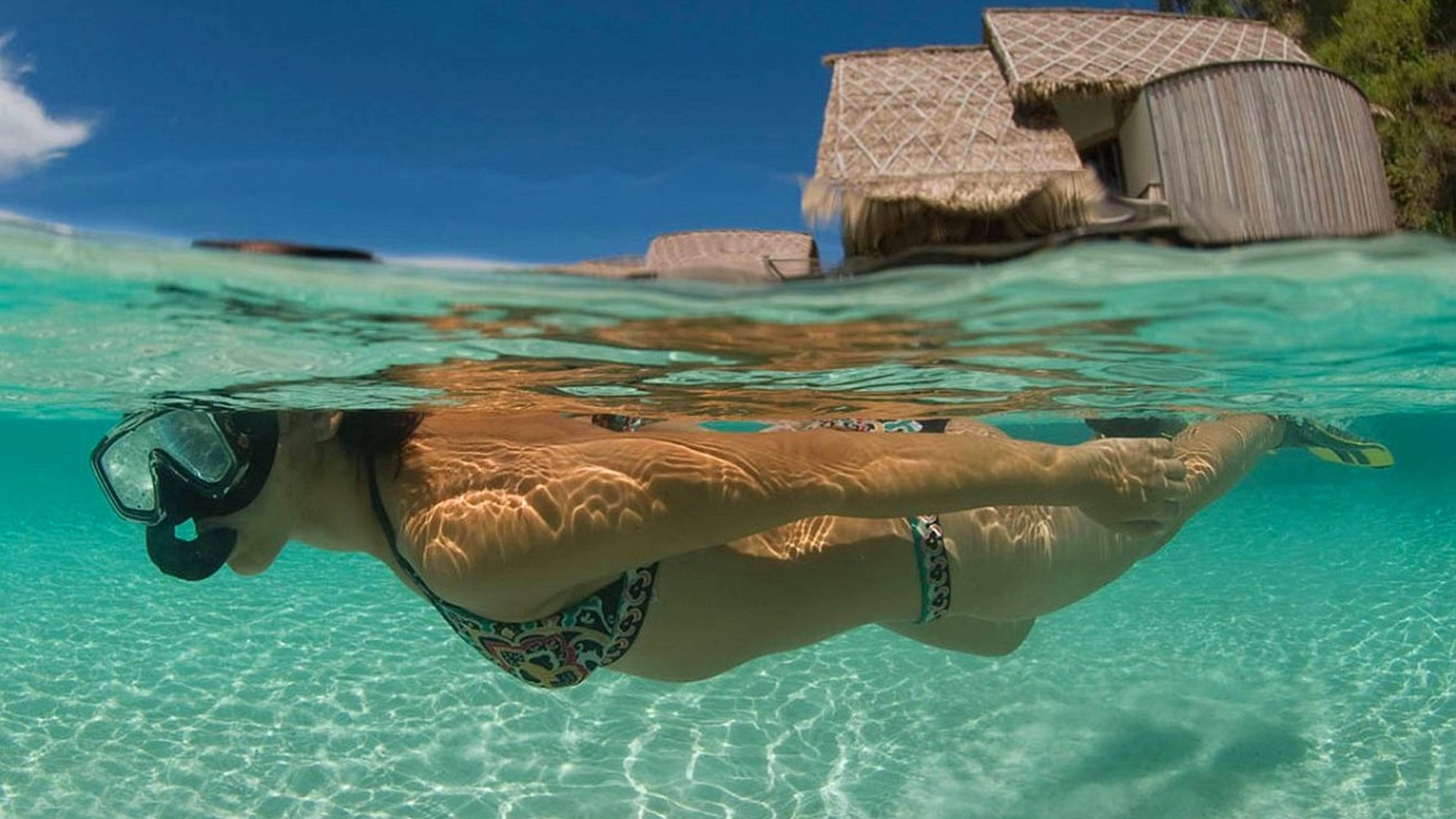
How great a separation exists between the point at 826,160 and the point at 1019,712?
5673mm

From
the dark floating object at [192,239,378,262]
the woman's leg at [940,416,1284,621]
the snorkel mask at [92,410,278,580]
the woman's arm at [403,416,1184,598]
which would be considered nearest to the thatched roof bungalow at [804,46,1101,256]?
the woman's leg at [940,416,1284,621]

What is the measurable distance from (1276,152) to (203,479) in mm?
9472

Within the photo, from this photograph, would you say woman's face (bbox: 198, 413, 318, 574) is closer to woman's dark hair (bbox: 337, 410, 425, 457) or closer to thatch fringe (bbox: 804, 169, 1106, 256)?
woman's dark hair (bbox: 337, 410, 425, 457)

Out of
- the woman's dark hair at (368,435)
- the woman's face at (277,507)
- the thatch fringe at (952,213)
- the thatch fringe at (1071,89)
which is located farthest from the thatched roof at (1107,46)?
the woman's face at (277,507)

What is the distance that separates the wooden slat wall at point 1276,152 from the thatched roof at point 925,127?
1242 millimetres

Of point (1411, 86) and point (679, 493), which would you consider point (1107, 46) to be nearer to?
point (1411, 86)

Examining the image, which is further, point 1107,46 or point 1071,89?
point 1107,46

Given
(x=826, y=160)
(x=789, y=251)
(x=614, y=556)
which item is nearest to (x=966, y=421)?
(x=614, y=556)

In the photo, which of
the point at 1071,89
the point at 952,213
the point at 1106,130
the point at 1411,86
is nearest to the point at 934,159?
the point at 1071,89

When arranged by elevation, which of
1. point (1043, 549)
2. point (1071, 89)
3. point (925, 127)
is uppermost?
point (1071, 89)

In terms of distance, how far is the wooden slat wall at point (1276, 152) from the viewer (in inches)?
336

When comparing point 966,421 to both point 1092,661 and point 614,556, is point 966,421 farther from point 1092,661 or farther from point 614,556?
point 1092,661

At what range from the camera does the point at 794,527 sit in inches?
151

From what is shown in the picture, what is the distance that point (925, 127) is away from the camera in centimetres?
977
